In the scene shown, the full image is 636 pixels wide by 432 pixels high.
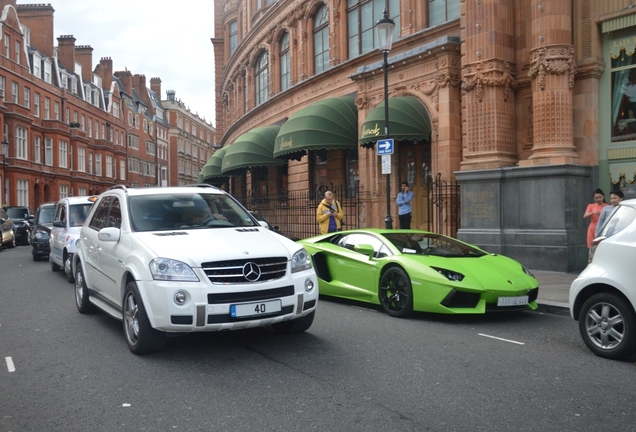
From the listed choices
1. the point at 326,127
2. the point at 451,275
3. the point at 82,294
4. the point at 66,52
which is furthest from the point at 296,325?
the point at 66,52

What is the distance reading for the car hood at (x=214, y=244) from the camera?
19.1ft

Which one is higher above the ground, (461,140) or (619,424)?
(461,140)

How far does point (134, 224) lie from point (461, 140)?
457 inches

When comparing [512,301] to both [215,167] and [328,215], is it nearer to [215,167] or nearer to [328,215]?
[328,215]

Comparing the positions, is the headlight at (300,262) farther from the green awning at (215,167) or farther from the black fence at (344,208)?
the green awning at (215,167)

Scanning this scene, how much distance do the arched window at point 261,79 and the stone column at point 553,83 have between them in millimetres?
18471

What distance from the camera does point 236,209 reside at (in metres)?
7.58

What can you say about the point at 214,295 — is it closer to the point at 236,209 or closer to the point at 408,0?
the point at 236,209

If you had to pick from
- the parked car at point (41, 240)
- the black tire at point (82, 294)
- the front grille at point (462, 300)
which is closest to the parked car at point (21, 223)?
the parked car at point (41, 240)

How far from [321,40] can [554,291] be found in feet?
55.3

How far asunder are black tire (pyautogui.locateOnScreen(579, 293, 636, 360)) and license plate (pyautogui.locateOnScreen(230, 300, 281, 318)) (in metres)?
3.17

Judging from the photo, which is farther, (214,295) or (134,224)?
(134,224)

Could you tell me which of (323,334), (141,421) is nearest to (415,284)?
(323,334)

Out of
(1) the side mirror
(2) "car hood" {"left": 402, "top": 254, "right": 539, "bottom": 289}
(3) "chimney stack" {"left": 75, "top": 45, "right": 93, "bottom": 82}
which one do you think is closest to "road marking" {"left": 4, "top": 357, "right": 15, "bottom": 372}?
(1) the side mirror
